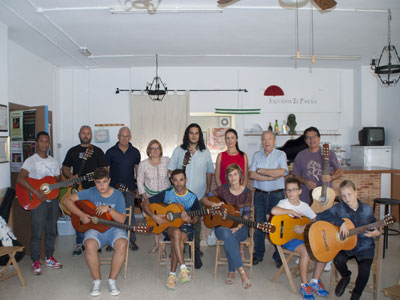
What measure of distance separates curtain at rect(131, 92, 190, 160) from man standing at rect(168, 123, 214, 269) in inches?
112

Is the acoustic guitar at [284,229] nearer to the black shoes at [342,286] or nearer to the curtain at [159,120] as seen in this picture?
the black shoes at [342,286]

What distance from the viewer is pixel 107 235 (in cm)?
326

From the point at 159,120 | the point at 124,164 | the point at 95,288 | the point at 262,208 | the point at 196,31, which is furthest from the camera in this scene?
the point at 159,120

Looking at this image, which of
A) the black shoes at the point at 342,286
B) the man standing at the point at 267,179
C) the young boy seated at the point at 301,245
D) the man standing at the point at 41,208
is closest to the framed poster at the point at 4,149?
the man standing at the point at 41,208

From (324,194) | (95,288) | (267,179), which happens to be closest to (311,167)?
(324,194)

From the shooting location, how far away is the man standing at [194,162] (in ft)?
12.3

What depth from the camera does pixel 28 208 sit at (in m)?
3.63

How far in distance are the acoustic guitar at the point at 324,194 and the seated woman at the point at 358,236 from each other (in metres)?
0.67

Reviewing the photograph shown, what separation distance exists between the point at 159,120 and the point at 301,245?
4229 mm

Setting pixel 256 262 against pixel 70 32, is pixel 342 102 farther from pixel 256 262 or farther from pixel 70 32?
pixel 70 32

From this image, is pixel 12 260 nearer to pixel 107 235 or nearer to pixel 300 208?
pixel 107 235

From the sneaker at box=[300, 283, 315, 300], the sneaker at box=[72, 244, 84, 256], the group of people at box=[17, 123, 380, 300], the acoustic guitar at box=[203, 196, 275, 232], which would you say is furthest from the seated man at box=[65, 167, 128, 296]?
the sneaker at box=[300, 283, 315, 300]

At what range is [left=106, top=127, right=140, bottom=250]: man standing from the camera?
167 inches

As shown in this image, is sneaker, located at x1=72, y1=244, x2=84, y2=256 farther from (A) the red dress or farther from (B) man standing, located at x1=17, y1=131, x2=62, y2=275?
(A) the red dress
